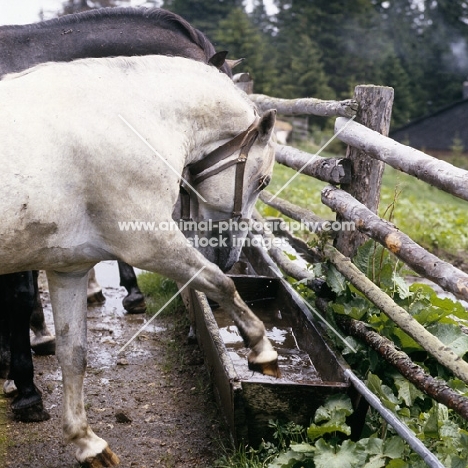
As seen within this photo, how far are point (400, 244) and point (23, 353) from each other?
2.22 meters

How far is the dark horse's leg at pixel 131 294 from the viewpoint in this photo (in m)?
5.61

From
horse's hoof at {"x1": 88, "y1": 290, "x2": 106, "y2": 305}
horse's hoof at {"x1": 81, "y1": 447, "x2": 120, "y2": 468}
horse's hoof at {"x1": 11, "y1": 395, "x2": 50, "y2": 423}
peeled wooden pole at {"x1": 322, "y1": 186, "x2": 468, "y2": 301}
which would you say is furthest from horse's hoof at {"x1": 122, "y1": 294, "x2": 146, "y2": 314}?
horse's hoof at {"x1": 81, "y1": 447, "x2": 120, "y2": 468}

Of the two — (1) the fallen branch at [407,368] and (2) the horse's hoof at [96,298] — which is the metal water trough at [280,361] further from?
(2) the horse's hoof at [96,298]

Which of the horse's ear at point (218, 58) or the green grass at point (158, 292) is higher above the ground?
the horse's ear at point (218, 58)

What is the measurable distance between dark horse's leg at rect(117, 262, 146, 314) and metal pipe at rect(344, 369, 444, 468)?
9.40ft

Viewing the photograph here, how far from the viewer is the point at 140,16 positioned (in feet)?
13.9

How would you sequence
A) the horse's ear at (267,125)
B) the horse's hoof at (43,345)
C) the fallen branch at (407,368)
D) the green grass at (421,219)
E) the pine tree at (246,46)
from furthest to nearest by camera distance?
the pine tree at (246,46) < the green grass at (421,219) < the horse's hoof at (43,345) < the horse's ear at (267,125) < the fallen branch at (407,368)

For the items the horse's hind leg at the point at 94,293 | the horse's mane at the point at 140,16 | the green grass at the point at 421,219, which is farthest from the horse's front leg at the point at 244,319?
the green grass at the point at 421,219

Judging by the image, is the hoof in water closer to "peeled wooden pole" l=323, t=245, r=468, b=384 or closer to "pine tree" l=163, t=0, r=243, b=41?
"peeled wooden pole" l=323, t=245, r=468, b=384

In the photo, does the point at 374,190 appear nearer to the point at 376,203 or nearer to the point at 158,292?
the point at 376,203

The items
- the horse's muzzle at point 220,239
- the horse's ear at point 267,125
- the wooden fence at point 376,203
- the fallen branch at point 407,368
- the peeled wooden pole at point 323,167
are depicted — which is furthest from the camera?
the peeled wooden pole at point 323,167

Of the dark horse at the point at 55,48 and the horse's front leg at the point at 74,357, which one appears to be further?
the dark horse at the point at 55,48

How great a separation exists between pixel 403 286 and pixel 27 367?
220cm

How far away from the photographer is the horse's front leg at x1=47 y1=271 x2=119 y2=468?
3289 millimetres
